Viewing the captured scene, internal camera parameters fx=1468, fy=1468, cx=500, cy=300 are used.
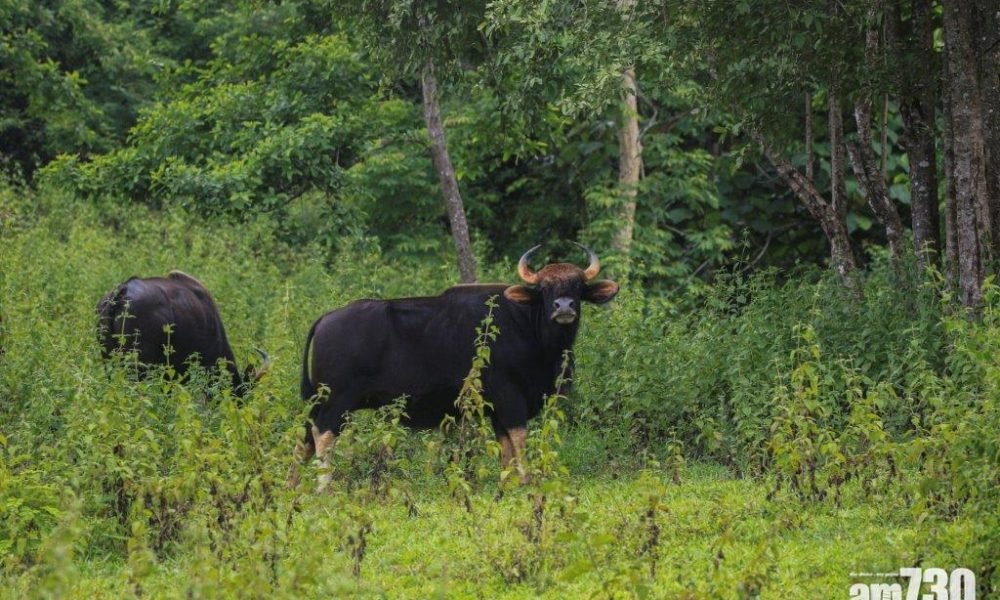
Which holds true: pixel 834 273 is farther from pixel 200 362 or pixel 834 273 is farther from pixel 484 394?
pixel 200 362

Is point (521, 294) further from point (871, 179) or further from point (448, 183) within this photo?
point (448, 183)

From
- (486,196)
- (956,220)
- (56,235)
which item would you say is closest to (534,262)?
(486,196)

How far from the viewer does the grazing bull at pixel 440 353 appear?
33.3 feet

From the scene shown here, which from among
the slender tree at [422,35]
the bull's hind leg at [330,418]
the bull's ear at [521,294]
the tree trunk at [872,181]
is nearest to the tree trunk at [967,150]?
the tree trunk at [872,181]

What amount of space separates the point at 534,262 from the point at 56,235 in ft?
20.7

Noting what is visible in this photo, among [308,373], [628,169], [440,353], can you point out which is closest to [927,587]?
[440,353]

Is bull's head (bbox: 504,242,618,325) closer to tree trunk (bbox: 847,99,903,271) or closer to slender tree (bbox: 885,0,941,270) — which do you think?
slender tree (bbox: 885,0,941,270)

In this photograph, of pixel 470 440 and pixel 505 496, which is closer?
pixel 505 496

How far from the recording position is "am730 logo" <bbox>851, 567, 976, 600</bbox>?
6.46 meters

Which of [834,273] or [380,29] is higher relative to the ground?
[380,29]

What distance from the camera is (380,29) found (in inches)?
539

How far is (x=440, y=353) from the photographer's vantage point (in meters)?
10.4

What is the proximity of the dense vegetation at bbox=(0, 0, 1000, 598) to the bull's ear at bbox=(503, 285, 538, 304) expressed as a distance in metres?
0.74

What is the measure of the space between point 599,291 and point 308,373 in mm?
2161
